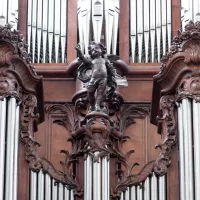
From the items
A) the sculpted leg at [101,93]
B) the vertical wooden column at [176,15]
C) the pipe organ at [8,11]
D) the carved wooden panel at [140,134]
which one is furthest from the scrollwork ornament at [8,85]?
the vertical wooden column at [176,15]

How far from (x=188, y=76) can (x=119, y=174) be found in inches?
70.0

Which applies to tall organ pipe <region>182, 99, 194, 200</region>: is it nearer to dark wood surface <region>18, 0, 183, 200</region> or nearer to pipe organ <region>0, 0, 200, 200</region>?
pipe organ <region>0, 0, 200, 200</region>

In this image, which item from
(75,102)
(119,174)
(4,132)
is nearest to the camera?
(4,132)

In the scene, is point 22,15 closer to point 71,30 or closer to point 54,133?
point 71,30

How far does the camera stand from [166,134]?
2069cm

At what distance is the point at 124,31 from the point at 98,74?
10.4ft

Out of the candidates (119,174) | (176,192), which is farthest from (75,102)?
(176,192)

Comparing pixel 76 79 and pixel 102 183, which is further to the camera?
pixel 76 79

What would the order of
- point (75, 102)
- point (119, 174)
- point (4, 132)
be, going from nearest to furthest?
point (4, 132) → point (119, 174) → point (75, 102)

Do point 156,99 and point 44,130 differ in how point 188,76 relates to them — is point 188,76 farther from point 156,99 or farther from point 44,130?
point 44,130

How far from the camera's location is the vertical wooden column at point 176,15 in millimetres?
24234

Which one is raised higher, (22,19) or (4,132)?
(22,19)

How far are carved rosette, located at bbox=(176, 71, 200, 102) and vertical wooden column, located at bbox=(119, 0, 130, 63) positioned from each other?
134 inches

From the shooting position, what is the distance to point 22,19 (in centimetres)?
2438
